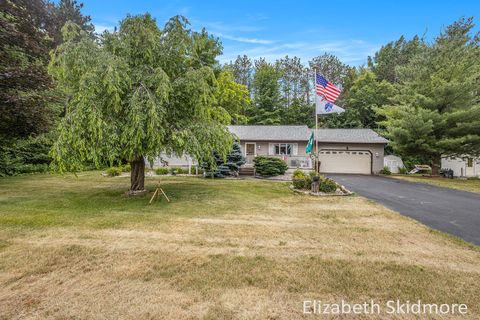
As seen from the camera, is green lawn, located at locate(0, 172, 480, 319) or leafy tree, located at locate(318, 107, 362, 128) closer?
green lawn, located at locate(0, 172, 480, 319)

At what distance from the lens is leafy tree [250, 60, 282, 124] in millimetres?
32312

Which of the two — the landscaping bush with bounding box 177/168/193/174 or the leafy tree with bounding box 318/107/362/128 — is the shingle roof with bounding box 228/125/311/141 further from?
the leafy tree with bounding box 318/107/362/128

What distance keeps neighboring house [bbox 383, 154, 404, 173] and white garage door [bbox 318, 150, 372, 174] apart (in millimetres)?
1639

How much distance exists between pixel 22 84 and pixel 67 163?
7679mm

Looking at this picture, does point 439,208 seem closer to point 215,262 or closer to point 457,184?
point 215,262

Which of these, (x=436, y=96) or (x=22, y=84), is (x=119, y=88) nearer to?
(x=22, y=84)

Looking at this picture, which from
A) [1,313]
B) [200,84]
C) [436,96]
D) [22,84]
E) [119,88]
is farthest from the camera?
[436,96]

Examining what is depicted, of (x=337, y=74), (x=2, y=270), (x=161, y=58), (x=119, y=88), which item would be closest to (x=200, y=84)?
(x=161, y=58)

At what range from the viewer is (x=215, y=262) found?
4.04 metres

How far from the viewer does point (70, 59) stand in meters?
7.84

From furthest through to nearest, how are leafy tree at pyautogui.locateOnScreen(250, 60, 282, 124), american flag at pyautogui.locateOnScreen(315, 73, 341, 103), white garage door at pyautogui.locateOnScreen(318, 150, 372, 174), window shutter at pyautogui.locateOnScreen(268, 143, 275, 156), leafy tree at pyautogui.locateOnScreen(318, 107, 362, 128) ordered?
leafy tree at pyautogui.locateOnScreen(250, 60, 282, 124) < leafy tree at pyautogui.locateOnScreen(318, 107, 362, 128) < white garage door at pyautogui.locateOnScreen(318, 150, 372, 174) < window shutter at pyautogui.locateOnScreen(268, 143, 275, 156) < american flag at pyautogui.locateOnScreen(315, 73, 341, 103)

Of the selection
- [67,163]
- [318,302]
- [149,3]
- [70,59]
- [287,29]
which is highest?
[287,29]

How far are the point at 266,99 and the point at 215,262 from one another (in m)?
30.4

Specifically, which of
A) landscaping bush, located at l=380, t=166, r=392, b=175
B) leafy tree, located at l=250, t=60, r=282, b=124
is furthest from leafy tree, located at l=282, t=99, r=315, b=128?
landscaping bush, located at l=380, t=166, r=392, b=175
